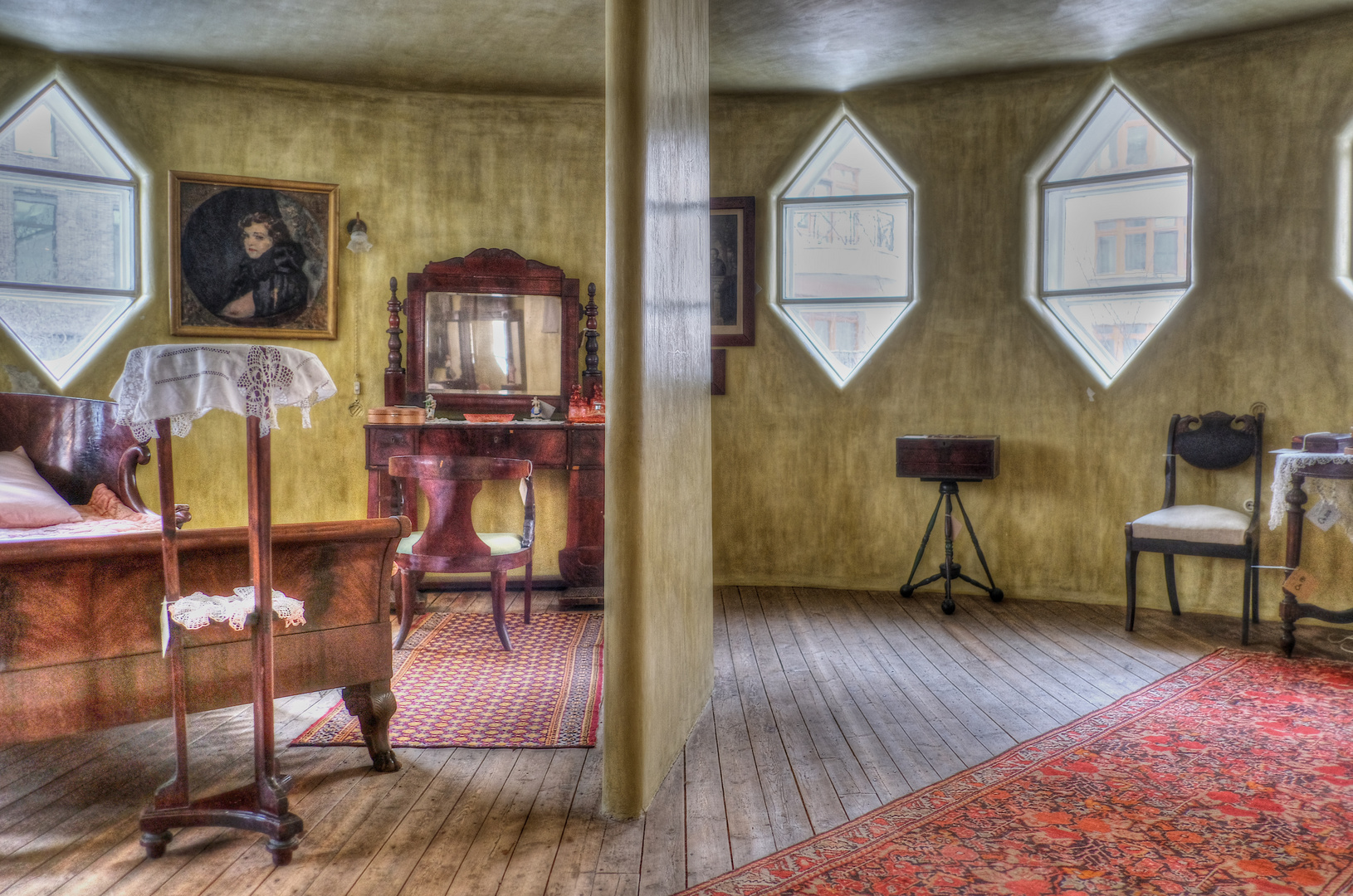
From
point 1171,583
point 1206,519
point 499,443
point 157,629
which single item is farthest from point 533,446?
point 1171,583

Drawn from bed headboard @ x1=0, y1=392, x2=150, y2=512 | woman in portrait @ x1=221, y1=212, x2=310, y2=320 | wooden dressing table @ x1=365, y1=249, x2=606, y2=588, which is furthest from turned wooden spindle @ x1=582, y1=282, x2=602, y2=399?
bed headboard @ x1=0, y1=392, x2=150, y2=512

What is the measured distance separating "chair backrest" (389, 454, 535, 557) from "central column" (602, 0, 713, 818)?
1143 millimetres

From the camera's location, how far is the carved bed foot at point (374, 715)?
9.55ft

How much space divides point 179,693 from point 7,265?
3864 millimetres

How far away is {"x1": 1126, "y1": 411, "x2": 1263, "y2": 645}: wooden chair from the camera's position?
14.9 ft

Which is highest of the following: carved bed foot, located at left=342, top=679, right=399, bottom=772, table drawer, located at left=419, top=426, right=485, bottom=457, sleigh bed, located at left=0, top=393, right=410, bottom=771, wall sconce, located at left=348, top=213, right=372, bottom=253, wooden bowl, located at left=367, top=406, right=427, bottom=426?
wall sconce, located at left=348, top=213, right=372, bottom=253

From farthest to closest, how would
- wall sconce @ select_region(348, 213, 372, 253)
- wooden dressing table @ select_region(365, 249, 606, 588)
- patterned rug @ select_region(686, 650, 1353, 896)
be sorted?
wooden dressing table @ select_region(365, 249, 606, 588) → wall sconce @ select_region(348, 213, 372, 253) → patterned rug @ select_region(686, 650, 1353, 896)

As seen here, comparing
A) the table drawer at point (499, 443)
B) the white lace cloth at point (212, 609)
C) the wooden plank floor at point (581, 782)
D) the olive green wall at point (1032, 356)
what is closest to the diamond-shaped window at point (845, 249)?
the olive green wall at point (1032, 356)

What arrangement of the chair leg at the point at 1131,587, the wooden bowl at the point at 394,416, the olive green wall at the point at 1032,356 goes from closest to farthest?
the chair leg at the point at 1131,587, the olive green wall at the point at 1032,356, the wooden bowl at the point at 394,416

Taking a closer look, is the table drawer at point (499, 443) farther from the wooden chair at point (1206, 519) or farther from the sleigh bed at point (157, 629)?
the wooden chair at point (1206, 519)

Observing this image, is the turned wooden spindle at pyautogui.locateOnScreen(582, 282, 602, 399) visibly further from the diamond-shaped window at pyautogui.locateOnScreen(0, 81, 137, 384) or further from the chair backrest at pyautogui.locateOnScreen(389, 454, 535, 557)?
the diamond-shaped window at pyautogui.locateOnScreen(0, 81, 137, 384)

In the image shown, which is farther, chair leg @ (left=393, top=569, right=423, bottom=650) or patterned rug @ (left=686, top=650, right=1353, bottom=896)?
chair leg @ (left=393, top=569, right=423, bottom=650)

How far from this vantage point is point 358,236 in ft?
18.5

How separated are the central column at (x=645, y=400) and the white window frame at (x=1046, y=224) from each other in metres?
3.12
